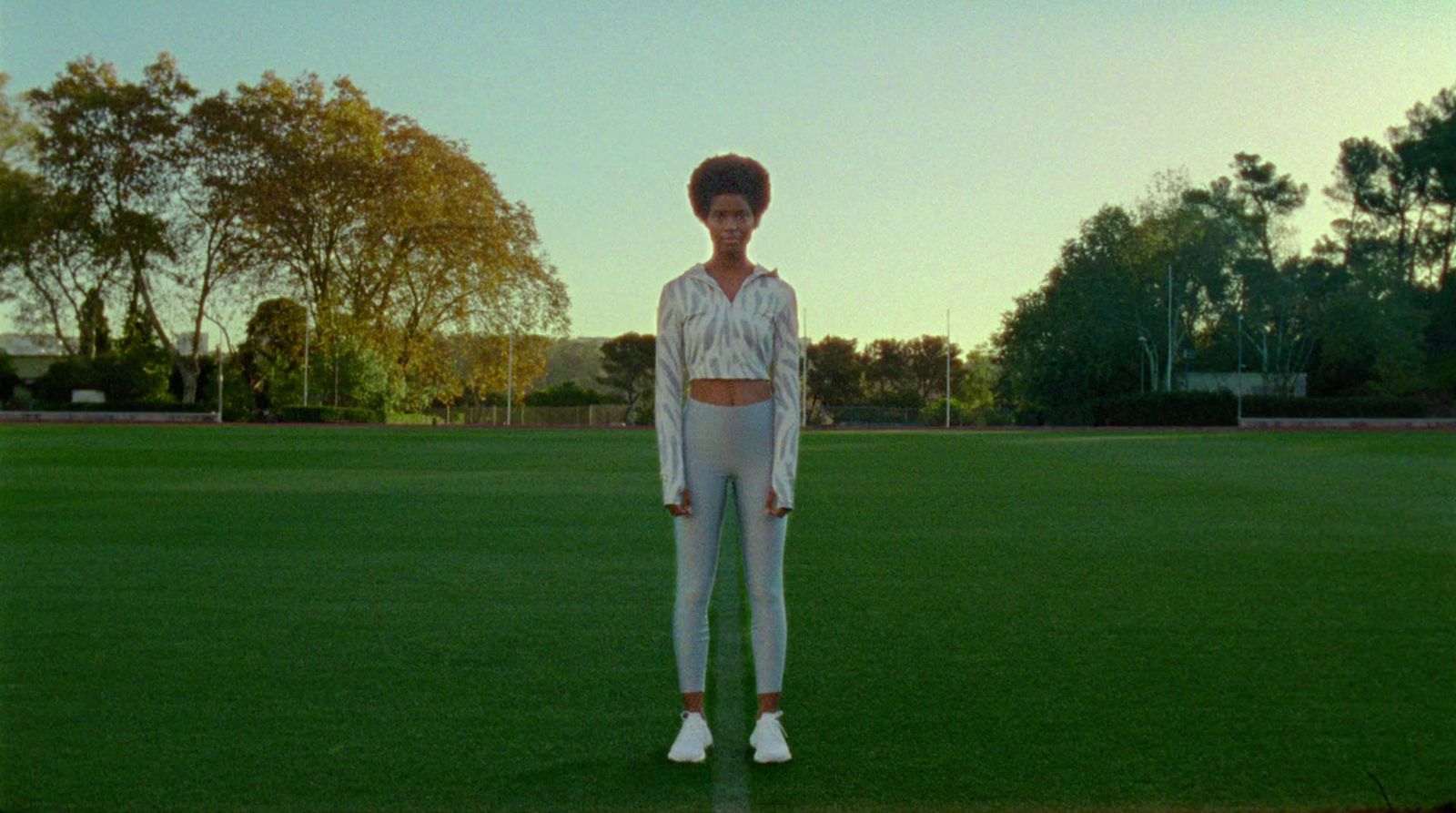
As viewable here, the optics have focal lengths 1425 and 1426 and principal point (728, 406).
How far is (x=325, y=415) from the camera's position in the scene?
49656 millimetres

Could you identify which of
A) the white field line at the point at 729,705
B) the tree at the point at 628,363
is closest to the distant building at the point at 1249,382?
the tree at the point at 628,363

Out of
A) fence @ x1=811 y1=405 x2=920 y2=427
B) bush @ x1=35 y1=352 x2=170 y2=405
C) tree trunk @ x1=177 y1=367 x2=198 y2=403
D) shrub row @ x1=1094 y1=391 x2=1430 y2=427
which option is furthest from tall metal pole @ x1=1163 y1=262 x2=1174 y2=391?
bush @ x1=35 y1=352 x2=170 y2=405

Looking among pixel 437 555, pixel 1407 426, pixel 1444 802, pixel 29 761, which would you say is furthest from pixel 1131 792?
pixel 1407 426

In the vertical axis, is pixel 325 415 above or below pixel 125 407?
below

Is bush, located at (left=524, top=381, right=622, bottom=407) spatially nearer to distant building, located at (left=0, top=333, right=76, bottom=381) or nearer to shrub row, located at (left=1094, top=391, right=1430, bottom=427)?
distant building, located at (left=0, top=333, right=76, bottom=381)

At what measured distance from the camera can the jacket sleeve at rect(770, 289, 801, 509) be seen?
4211 millimetres

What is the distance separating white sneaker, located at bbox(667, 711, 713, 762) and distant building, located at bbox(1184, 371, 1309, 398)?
60.7 metres

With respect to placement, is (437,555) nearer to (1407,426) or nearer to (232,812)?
(232,812)

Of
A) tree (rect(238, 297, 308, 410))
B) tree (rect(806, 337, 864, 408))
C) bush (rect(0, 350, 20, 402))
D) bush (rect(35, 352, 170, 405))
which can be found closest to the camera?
bush (rect(35, 352, 170, 405))

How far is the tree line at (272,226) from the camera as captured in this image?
175 feet

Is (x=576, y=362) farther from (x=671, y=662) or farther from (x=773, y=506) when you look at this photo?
(x=773, y=506)

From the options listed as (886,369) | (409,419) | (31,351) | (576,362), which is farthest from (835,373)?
(31,351)

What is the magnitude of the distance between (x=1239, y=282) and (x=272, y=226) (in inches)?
1572

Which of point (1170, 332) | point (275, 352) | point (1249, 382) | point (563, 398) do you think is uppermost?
point (1170, 332)
